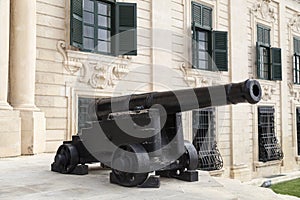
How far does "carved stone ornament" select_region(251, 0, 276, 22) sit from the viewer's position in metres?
15.8

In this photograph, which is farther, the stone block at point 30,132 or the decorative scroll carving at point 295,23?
the decorative scroll carving at point 295,23

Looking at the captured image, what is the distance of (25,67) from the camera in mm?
8555

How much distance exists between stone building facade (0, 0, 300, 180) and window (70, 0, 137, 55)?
0.08 feet

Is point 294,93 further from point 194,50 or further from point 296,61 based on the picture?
point 194,50

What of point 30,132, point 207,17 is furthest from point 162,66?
point 30,132

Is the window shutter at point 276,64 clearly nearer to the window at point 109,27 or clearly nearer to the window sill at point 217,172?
the window sill at point 217,172

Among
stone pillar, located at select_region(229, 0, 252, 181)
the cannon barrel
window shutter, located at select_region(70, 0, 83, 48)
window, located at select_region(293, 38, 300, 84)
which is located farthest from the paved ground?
window, located at select_region(293, 38, 300, 84)

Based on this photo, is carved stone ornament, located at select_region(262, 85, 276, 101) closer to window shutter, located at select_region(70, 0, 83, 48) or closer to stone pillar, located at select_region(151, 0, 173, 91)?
stone pillar, located at select_region(151, 0, 173, 91)

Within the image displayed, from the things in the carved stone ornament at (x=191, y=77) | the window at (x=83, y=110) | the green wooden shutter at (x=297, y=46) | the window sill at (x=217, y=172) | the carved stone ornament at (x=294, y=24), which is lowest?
the window sill at (x=217, y=172)

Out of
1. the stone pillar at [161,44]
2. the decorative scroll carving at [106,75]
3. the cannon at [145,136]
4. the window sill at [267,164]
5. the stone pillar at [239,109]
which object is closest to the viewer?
the cannon at [145,136]

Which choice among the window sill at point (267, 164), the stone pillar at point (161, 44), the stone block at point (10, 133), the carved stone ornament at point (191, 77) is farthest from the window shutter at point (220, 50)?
the stone block at point (10, 133)

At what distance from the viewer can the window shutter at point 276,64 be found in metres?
16.2

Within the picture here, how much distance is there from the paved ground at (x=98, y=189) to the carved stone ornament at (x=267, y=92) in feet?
35.4

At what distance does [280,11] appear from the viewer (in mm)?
17172
